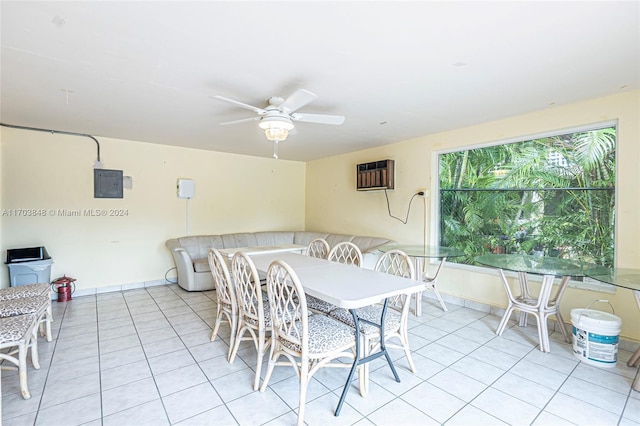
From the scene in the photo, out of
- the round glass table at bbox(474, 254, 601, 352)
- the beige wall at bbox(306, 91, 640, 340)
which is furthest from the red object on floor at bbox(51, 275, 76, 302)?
the round glass table at bbox(474, 254, 601, 352)

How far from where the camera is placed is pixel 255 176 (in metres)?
5.80

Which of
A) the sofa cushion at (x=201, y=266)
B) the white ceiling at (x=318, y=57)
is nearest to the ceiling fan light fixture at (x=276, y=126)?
the white ceiling at (x=318, y=57)

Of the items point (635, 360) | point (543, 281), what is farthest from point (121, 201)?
point (635, 360)

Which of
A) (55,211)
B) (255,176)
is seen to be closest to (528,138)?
(255,176)

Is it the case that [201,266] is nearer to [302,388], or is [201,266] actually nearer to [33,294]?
[33,294]

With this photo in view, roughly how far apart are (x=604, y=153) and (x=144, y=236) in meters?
5.88

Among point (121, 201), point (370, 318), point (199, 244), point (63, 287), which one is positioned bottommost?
point (63, 287)

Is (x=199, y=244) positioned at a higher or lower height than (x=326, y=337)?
higher

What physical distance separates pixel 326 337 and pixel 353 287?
0.35 m

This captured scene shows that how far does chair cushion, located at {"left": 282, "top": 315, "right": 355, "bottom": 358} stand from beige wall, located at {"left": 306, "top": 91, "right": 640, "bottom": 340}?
249cm

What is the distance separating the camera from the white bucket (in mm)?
2381

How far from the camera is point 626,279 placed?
2.18 m

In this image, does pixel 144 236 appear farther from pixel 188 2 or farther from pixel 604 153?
pixel 604 153

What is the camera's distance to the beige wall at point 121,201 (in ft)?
12.6
